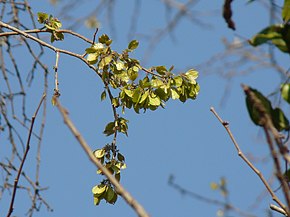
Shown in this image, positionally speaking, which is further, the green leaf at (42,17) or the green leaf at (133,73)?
the green leaf at (42,17)

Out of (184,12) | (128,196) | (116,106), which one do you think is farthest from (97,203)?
(128,196)

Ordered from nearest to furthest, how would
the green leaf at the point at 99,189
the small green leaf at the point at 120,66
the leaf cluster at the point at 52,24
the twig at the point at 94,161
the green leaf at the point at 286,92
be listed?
the twig at the point at 94,161, the green leaf at the point at 286,92, the green leaf at the point at 99,189, the small green leaf at the point at 120,66, the leaf cluster at the point at 52,24

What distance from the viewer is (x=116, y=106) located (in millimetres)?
1507

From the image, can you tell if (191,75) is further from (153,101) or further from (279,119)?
(279,119)

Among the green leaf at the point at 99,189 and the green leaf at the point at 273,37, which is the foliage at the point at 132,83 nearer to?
the green leaf at the point at 99,189

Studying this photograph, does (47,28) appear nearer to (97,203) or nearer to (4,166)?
(97,203)

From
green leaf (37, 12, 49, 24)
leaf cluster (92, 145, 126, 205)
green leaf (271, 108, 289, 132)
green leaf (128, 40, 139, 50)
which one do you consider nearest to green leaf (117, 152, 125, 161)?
leaf cluster (92, 145, 126, 205)

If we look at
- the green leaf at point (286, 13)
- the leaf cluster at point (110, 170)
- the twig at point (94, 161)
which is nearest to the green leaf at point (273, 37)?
the green leaf at point (286, 13)

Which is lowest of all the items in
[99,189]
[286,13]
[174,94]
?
[286,13]

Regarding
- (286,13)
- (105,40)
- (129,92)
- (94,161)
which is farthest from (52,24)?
(94,161)

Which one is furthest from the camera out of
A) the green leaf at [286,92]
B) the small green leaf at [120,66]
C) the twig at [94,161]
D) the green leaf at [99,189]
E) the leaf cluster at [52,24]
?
the leaf cluster at [52,24]

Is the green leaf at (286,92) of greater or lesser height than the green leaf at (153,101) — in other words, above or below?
below

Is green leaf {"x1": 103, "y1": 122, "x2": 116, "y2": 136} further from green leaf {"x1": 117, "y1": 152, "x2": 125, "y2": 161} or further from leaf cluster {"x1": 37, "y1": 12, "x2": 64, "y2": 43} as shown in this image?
leaf cluster {"x1": 37, "y1": 12, "x2": 64, "y2": 43}

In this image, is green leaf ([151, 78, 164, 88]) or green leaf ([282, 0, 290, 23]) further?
green leaf ([151, 78, 164, 88])
